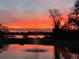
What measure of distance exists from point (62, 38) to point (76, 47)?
7.74m

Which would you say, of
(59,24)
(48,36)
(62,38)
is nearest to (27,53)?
(48,36)

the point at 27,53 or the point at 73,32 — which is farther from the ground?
the point at 73,32

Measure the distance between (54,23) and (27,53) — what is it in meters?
18.1

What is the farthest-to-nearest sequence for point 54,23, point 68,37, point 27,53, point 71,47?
point 54,23
point 27,53
point 68,37
point 71,47

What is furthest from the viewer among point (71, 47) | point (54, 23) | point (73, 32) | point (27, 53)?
Result: point (54, 23)

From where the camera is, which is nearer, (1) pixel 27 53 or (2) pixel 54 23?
(1) pixel 27 53

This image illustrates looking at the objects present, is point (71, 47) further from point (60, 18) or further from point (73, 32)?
point (60, 18)

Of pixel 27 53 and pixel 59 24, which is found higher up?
pixel 59 24

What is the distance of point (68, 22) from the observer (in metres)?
75.2

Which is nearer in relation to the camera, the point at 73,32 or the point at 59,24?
the point at 73,32

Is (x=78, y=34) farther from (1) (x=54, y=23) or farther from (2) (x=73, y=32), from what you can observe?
(1) (x=54, y=23)

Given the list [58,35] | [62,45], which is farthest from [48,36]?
[62,45]

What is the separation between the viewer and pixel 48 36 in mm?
48219

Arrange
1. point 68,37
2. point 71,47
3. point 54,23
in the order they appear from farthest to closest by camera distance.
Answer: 1. point 54,23
2. point 68,37
3. point 71,47
